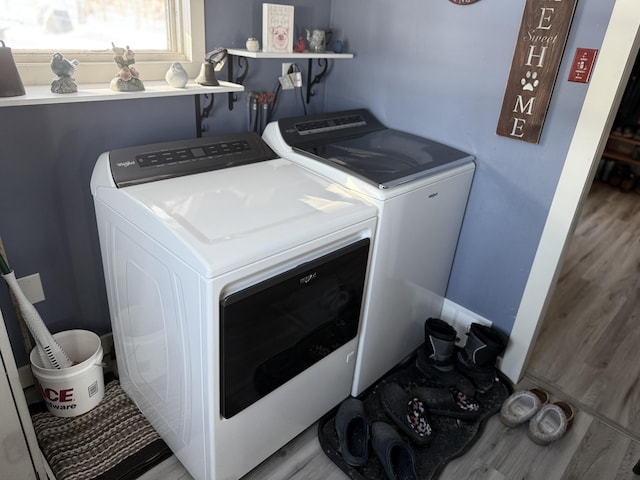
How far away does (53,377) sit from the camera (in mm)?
1617

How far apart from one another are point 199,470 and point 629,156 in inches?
185

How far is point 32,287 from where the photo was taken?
1.69m

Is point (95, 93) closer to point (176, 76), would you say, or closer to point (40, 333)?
point (176, 76)

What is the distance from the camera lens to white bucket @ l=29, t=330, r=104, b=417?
5.35 ft

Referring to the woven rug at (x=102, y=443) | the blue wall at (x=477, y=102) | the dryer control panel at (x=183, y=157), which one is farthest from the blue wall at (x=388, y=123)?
the woven rug at (x=102, y=443)

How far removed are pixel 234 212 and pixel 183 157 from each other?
0.43m

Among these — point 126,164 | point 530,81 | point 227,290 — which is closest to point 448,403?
point 227,290

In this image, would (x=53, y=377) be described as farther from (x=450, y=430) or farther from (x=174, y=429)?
(x=450, y=430)

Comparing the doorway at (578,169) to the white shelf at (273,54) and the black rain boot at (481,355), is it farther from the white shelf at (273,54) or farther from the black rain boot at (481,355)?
the white shelf at (273,54)

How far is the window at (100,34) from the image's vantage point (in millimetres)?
1503

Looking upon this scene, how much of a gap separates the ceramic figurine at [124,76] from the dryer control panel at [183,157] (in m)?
0.19

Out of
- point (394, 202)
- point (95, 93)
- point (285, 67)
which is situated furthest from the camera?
point (285, 67)

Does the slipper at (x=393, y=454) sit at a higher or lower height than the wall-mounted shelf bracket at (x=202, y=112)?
lower

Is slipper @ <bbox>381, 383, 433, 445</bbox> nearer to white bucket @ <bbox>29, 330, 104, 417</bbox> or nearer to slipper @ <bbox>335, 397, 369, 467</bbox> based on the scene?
slipper @ <bbox>335, 397, 369, 467</bbox>
